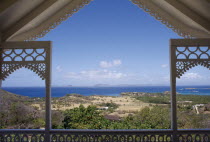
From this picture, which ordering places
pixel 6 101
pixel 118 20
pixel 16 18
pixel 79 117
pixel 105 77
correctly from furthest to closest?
1. pixel 105 77
2. pixel 118 20
3. pixel 79 117
4. pixel 6 101
5. pixel 16 18

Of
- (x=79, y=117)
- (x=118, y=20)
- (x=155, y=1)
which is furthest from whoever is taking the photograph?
(x=118, y=20)

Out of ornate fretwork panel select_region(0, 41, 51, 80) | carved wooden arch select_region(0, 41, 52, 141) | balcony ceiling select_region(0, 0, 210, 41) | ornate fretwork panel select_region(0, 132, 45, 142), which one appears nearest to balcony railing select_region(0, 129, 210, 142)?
ornate fretwork panel select_region(0, 132, 45, 142)

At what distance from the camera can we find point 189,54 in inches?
118

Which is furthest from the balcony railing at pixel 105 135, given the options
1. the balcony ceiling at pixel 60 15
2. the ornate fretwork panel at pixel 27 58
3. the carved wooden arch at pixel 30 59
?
the balcony ceiling at pixel 60 15

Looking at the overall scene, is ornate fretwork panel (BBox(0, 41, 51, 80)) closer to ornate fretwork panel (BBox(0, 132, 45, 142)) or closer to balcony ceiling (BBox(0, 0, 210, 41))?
balcony ceiling (BBox(0, 0, 210, 41))

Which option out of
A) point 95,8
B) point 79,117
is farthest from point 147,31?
point 79,117

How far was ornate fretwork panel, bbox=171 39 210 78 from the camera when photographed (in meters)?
2.98

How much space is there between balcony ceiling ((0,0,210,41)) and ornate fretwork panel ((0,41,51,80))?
0.75 feet

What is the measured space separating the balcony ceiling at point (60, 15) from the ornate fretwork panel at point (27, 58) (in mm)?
230

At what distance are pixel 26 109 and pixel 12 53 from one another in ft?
7.43

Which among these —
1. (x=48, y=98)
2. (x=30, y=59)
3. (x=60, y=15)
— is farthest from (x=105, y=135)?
(x=60, y=15)

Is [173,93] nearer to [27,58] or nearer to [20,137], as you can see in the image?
[27,58]

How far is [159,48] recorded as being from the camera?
2742 centimetres

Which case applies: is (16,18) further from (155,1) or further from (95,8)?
(95,8)
